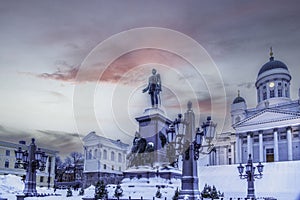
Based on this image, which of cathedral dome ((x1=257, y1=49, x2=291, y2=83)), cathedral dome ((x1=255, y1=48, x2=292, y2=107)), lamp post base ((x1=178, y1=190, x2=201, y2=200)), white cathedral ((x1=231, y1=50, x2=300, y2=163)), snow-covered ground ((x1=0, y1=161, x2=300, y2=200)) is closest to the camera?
lamp post base ((x1=178, y1=190, x2=201, y2=200))

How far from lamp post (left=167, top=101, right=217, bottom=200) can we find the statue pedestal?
35.4ft

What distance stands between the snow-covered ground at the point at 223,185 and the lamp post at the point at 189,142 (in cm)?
561

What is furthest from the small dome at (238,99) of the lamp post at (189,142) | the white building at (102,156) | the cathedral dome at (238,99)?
the lamp post at (189,142)

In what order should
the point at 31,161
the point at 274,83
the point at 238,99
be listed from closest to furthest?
the point at 31,161
the point at 274,83
the point at 238,99

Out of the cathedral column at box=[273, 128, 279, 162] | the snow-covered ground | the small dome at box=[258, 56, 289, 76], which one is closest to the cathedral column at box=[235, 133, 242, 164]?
the cathedral column at box=[273, 128, 279, 162]

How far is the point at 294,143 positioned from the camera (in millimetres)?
61500

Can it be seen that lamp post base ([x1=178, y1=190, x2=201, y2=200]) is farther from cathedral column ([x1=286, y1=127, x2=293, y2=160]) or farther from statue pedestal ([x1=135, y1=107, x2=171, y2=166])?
cathedral column ([x1=286, y1=127, x2=293, y2=160])

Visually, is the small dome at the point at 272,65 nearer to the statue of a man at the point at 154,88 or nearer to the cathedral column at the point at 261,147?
the cathedral column at the point at 261,147

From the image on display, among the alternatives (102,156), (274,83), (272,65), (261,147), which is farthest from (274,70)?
(102,156)

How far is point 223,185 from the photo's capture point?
3991 cm

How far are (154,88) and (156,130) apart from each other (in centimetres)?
400

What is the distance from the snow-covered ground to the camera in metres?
22.0

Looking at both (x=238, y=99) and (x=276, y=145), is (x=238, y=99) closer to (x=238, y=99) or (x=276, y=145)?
(x=238, y=99)

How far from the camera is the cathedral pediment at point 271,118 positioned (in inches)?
2363
